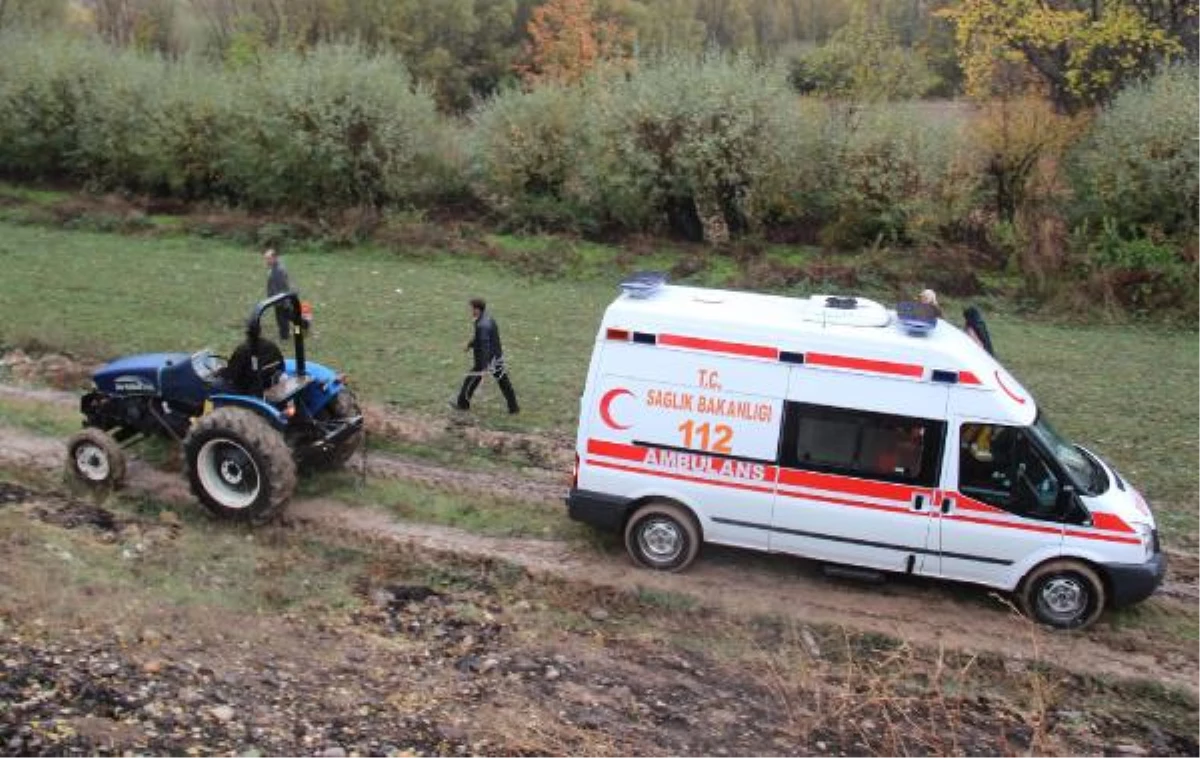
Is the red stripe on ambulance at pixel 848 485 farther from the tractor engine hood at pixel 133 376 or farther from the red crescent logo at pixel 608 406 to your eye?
the tractor engine hood at pixel 133 376

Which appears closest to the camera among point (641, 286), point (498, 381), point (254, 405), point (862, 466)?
point (862, 466)

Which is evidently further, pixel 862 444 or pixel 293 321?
pixel 293 321

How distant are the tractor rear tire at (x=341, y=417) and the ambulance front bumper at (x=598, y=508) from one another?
114 inches

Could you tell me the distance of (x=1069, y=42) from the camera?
97.0 ft

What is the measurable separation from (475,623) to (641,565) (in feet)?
6.50

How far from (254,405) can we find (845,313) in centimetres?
595

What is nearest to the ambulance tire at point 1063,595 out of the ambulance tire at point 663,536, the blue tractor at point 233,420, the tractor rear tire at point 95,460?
the ambulance tire at point 663,536

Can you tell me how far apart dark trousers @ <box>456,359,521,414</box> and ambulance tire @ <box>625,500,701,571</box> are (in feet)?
13.8

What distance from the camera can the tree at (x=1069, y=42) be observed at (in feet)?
93.7

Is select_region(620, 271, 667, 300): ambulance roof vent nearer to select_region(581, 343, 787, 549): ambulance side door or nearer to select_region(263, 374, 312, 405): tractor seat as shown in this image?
select_region(581, 343, 787, 549): ambulance side door

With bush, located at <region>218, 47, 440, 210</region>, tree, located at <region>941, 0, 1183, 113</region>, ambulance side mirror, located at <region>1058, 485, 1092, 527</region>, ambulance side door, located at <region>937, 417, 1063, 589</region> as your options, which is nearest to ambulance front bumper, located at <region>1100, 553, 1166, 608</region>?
ambulance side mirror, located at <region>1058, 485, 1092, 527</region>

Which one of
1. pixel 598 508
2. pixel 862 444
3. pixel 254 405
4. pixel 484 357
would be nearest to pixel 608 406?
pixel 598 508

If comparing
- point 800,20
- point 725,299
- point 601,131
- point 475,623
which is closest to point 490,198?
point 601,131

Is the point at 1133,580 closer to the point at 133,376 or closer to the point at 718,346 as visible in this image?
the point at 718,346
